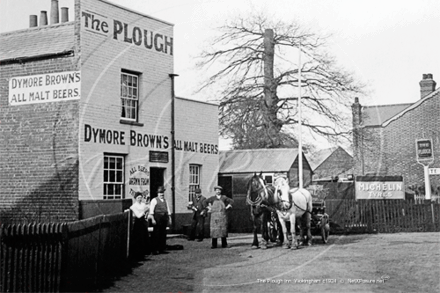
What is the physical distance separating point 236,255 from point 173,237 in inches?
230

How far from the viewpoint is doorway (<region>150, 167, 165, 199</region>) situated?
20.2m

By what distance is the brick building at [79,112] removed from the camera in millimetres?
16844

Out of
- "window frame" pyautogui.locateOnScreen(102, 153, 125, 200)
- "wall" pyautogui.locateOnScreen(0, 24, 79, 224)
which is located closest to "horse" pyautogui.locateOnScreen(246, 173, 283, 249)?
"window frame" pyautogui.locateOnScreen(102, 153, 125, 200)

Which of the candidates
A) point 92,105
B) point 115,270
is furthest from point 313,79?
point 115,270

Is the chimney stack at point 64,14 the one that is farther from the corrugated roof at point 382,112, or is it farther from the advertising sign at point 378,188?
the corrugated roof at point 382,112

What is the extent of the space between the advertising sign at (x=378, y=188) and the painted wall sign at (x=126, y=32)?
9129 mm

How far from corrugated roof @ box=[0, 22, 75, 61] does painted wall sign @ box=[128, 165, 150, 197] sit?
4.45 meters

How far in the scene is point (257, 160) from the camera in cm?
2806

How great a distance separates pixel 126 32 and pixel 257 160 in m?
11.4

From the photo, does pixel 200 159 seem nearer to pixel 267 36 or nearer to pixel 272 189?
pixel 267 36

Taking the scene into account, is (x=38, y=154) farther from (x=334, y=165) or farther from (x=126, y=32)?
(x=334, y=165)

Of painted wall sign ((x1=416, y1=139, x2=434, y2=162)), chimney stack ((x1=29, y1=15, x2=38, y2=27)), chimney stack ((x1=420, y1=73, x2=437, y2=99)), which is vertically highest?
chimney stack ((x1=420, y1=73, x2=437, y2=99))

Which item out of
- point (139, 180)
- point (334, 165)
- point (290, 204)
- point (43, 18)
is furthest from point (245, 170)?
point (334, 165)

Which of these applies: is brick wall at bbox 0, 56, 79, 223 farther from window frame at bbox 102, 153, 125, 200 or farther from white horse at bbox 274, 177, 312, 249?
white horse at bbox 274, 177, 312, 249
